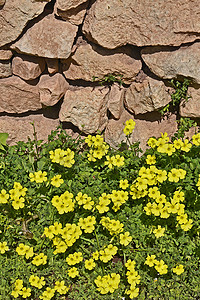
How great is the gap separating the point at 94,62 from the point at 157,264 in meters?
1.81

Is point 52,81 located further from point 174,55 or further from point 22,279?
point 22,279

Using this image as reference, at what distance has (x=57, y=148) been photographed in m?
3.72

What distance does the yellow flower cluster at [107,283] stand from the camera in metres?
2.98

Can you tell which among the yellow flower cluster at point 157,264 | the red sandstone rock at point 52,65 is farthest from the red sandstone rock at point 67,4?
the yellow flower cluster at point 157,264

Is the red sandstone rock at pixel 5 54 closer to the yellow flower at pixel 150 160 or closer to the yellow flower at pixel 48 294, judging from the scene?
the yellow flower at pixel 150 160

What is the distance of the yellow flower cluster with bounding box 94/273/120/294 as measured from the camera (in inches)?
117

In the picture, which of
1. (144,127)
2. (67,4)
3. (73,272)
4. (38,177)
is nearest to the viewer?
(73,272)

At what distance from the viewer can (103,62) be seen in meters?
3.52

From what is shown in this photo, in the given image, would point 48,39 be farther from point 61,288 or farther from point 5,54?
point 61,288

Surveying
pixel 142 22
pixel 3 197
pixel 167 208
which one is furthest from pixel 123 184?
pixel 142 22

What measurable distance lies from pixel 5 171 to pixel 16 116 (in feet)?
2.04

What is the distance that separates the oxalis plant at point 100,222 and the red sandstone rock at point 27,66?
0.57m

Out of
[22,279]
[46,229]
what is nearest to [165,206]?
[46,229]

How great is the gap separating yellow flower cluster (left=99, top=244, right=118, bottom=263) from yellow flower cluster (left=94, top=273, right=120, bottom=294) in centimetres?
13
